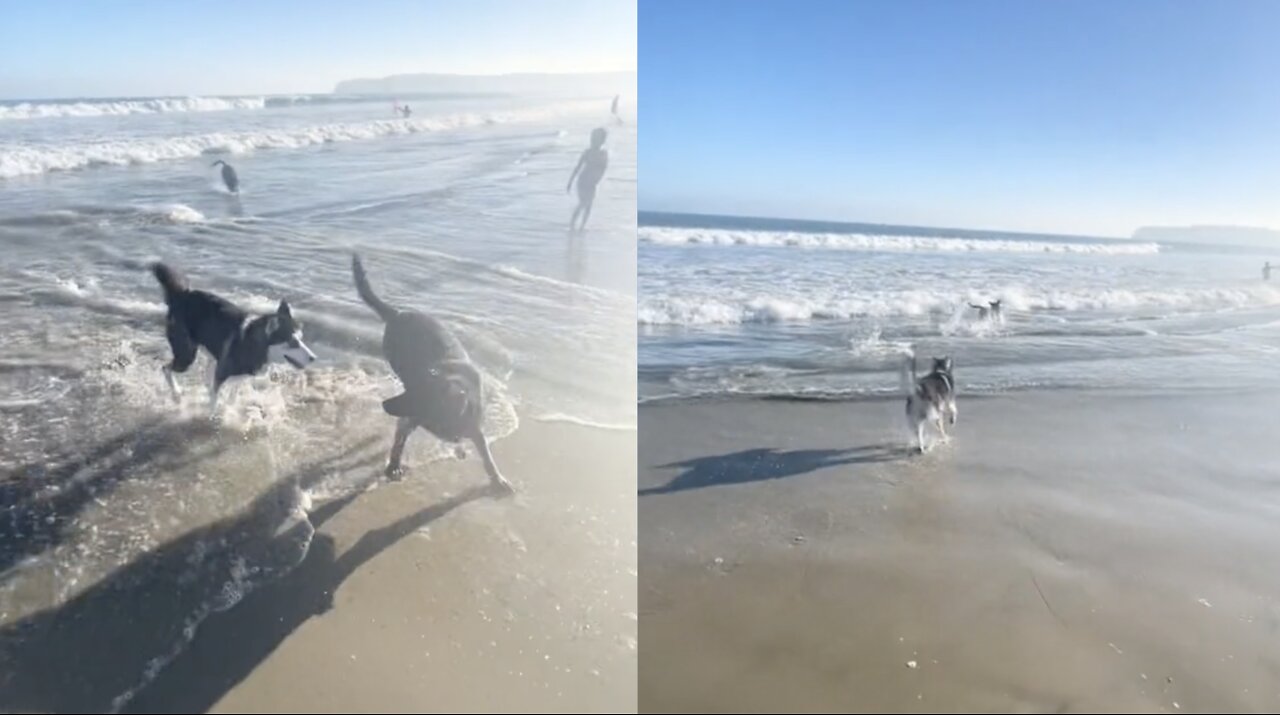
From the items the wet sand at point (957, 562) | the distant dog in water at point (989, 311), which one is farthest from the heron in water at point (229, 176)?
the distant dog in water at point (989, 311)

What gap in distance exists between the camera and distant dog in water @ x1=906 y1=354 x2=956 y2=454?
354cm

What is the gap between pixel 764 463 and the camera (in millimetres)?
3230

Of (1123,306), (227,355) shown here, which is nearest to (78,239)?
(227,355)

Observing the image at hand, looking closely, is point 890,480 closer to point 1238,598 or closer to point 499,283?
point 1238,598

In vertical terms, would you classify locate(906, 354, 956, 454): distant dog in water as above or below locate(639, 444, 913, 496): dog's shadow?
above

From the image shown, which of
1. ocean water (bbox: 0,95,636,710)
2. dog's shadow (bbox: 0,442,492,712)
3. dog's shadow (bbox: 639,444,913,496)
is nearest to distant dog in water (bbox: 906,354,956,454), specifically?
dog's shadow (bbox: 639,444,913,496)

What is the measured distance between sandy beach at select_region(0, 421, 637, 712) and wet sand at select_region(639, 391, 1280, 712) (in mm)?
176

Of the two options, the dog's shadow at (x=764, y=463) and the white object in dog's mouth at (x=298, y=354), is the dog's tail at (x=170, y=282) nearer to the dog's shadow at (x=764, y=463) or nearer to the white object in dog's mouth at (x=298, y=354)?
the white object in dog's mouth at (x=298, y=354)

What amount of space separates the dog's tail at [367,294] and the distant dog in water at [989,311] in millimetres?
4555

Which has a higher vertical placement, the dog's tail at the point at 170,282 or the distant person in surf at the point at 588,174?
the distant person in surf at the point at 588,174

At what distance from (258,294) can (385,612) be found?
→ 2.03 m

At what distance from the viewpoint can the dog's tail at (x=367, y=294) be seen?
2882 mm

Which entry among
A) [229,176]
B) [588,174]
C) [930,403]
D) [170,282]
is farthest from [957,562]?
[229,176]

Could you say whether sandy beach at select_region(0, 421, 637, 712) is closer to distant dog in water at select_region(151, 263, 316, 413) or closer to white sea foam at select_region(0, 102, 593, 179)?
distant dog in water at select_region(151, 263, 316, 413)
